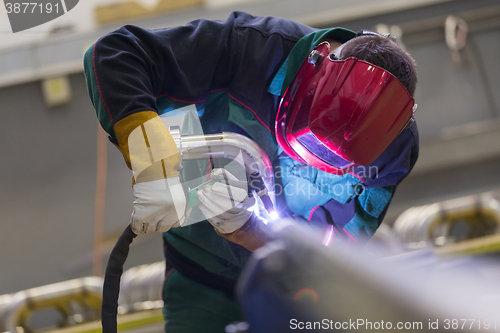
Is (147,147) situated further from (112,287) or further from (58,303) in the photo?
(58,303)

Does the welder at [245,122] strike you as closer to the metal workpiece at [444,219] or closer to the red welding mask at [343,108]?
the red welding mask at [343,108]

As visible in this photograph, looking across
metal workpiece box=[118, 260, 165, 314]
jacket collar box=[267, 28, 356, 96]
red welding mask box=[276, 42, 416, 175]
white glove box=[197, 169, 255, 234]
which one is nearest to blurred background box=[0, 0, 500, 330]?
metal workpiece box=[118, 260, 165, 314]

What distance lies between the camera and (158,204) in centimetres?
83

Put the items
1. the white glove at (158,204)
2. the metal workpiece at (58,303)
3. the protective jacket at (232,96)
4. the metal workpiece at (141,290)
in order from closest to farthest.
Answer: the white glove at (158,204), the protective jacket at (232,96), the metal workpiece at (58,303), the metal workpiece at (141,290)

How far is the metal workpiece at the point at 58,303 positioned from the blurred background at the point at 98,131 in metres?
1.30

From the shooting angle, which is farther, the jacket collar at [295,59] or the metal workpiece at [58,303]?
the metal workpiece at [58,303]

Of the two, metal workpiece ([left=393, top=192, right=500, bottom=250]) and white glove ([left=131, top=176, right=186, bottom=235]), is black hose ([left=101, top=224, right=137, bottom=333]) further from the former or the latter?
metal workpiece ([left=393, top=192, right=500, bottom=250])

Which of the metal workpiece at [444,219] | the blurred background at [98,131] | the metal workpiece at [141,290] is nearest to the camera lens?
the metal workpiece at [141,290]

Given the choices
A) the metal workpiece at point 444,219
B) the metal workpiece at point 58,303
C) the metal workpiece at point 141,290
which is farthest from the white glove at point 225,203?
the metal workpiece at point 444,219

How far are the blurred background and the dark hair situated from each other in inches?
90.3

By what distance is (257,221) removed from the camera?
0.93m

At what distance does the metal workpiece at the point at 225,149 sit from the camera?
2.95 feet

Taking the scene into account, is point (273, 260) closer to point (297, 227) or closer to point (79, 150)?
point (297, 227)

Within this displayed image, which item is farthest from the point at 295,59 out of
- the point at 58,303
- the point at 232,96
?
the point at 58,303
